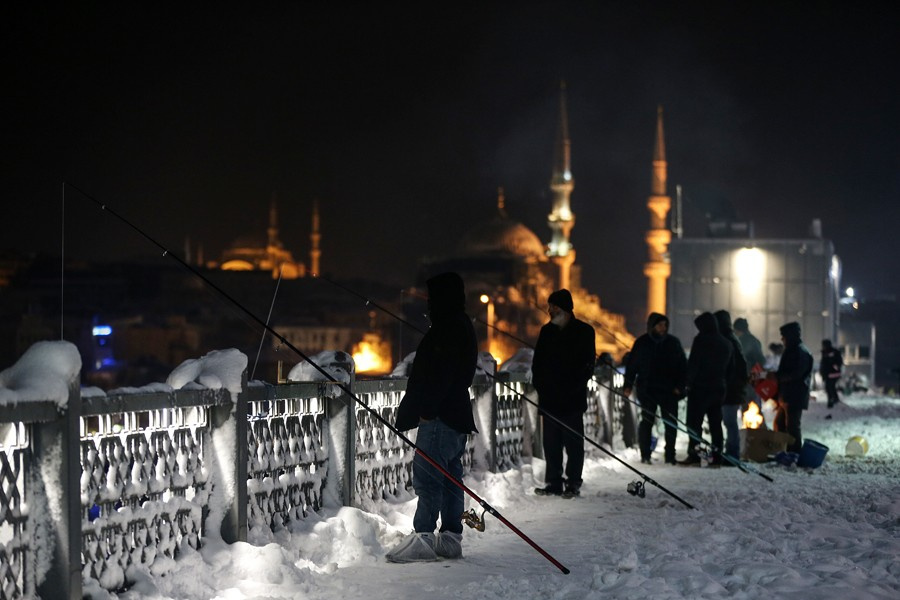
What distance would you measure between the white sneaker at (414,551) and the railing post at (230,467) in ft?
2.78

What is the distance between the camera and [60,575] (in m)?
4.52

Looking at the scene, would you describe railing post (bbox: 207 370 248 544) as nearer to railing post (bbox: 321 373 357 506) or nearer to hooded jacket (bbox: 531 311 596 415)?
railing post (bbox: 321 373 357 506)

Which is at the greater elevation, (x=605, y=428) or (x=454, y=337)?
(x=454, y=337)

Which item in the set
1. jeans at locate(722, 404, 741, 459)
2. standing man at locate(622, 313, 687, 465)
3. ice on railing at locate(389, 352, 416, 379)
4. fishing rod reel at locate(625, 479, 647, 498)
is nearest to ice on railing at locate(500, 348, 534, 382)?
standing man at locate(622, 313, 687, 465)

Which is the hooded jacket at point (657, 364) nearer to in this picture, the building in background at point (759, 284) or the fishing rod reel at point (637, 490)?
the fishing rod reel at point (637, 490)

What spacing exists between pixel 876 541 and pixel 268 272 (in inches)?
4850

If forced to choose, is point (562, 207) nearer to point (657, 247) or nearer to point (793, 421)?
point (657, 247)

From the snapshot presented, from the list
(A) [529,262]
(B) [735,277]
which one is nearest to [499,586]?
(B) [735,277]

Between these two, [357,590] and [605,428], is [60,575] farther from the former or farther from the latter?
[605,428]

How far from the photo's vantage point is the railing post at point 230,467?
5.89 meters

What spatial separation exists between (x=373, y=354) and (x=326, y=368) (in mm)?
94790

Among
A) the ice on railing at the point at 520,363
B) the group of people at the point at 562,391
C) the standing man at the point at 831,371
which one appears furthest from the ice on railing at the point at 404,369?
the standing man at the point at 831,371

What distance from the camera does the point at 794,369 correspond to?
1305cm

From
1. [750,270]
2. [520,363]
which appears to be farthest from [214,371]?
[750,270]
